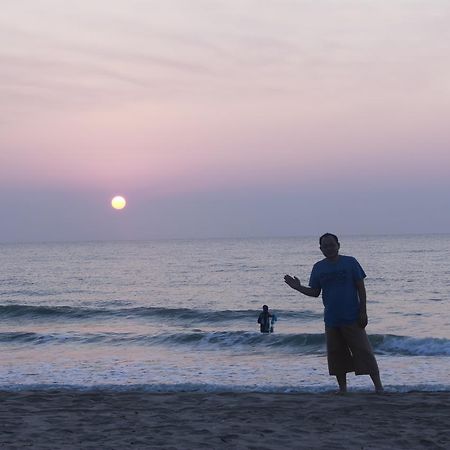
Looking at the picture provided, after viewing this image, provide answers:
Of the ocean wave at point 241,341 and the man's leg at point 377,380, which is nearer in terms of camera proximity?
the man's leg at point 377,380

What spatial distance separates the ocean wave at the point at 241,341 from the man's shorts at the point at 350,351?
8.47m

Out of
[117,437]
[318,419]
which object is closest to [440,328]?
[318,419]

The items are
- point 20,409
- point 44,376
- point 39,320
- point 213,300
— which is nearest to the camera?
point 20,409

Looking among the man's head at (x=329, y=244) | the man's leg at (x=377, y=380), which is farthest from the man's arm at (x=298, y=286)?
the man's leg at (x=377, y=380)

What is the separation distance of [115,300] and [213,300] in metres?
5.10

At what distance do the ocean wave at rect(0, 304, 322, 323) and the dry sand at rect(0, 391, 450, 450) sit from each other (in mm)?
17568

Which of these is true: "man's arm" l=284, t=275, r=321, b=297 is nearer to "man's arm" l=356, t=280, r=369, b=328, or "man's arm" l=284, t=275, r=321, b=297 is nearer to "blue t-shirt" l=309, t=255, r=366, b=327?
"blue t-shirt" l=309, t=255, r=366, b=327

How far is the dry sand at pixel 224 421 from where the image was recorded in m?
6.88

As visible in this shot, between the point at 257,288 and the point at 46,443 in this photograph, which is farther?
the point at 257,288

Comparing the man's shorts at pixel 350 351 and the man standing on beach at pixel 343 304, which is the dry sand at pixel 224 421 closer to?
the man's shorts at pixel 350 351

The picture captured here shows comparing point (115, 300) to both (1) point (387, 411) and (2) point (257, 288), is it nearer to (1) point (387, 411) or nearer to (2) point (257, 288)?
(2) point (257, 288)

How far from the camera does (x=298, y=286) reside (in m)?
8.16

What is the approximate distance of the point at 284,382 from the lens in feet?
39.0

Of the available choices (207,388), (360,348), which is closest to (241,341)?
(207,388)
